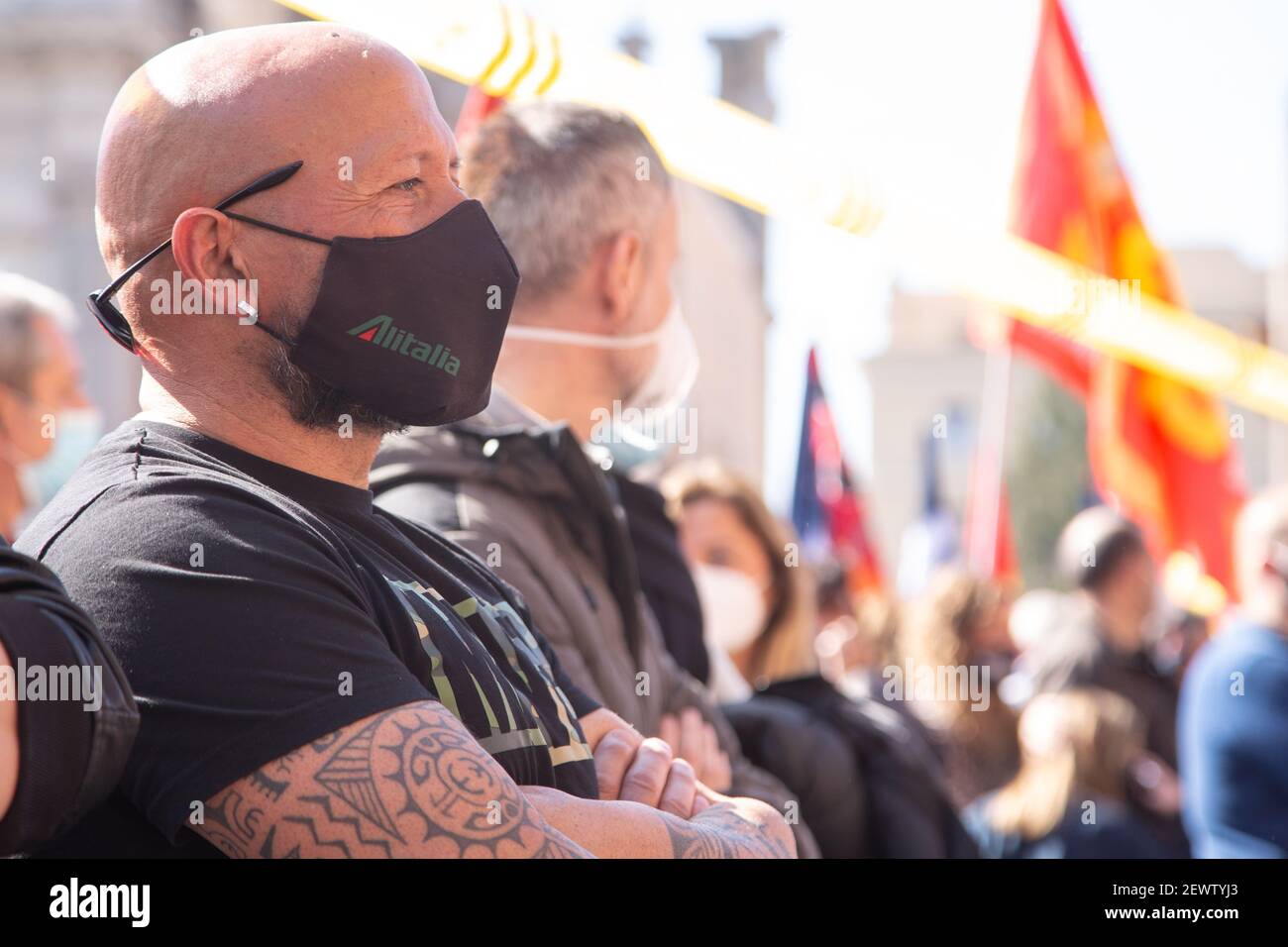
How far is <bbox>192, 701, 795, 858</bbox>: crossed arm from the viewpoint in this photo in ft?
5.29

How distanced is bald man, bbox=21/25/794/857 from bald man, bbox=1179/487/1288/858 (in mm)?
2553

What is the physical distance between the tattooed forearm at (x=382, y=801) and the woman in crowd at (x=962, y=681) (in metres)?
4.81

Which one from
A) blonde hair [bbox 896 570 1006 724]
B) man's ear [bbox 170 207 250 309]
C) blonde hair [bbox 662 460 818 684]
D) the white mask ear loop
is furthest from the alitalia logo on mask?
blonde hair [bbox 896 570 1006 724]

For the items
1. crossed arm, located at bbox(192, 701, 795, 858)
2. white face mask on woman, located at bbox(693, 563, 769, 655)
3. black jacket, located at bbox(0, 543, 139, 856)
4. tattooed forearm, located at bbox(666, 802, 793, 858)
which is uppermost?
white face mask on woman, located at bbox(693, 563, 769, 655)

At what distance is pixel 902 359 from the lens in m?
57.7

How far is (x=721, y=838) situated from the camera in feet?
6.58

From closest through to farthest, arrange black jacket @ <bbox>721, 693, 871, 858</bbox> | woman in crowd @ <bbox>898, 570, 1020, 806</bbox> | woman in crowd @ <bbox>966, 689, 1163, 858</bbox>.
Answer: black jacket @ <bbox>721, 693, 871, 858</bbox> → woman in crowd @ <bbox>966, 689, 1163, 858</bbox> → woman in crowd @ <bbox>898, 570, 1020, 806</bbox>

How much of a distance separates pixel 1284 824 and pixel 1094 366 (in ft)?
13.8

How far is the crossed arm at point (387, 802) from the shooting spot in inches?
63.4

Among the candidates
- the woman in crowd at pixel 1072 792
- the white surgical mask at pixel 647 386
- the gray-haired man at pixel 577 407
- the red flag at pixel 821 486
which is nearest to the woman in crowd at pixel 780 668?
the white surgical mask at pixel 647 386

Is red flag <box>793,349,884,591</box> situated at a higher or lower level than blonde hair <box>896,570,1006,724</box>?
higher

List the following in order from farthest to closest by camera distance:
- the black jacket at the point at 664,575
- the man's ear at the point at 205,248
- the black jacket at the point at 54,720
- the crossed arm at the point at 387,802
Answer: the black jacket at the point at 664,575, the man's ear at the point at 205,248, the crossed arm at the point at 387,802, the black jacket at the point at 54,720

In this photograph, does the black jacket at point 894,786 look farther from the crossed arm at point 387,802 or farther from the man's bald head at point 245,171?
the man's bald head at point 245,171

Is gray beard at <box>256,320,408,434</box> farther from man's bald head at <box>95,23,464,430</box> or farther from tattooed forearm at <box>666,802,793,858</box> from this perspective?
tattooed forearm at <box>666,802,793,858</box>
